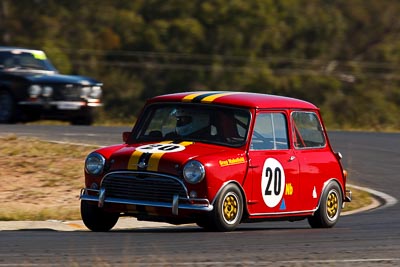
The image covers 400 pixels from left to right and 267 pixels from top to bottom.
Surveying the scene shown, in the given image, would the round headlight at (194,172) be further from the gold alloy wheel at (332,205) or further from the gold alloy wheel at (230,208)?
the gold alloy wheel at (332,205)

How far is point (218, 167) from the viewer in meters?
11.2

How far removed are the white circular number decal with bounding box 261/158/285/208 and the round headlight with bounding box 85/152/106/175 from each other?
63.7 inches

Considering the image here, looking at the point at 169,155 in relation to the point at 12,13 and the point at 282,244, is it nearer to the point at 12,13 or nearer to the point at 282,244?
the point at 282,244

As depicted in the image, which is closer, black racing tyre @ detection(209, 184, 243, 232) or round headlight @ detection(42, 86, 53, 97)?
black racing tyre @ detection(209, 184, 243, 232)

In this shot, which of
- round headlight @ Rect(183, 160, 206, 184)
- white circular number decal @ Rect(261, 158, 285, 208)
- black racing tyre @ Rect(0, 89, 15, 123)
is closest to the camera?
round headlight @ Rect(183, 160, 206, 184)

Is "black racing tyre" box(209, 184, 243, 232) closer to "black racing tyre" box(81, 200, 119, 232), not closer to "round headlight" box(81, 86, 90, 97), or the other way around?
"black racing tyre" box(81, 200, 119, 232)

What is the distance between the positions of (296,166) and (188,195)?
5.57ft

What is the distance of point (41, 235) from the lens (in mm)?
11055

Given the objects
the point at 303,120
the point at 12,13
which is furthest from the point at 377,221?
the point at 12,13

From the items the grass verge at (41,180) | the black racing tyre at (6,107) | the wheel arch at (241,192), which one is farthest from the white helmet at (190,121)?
the black racing tyre at (6,107)

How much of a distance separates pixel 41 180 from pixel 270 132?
4.39 metres

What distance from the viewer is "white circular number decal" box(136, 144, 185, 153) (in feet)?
37.1

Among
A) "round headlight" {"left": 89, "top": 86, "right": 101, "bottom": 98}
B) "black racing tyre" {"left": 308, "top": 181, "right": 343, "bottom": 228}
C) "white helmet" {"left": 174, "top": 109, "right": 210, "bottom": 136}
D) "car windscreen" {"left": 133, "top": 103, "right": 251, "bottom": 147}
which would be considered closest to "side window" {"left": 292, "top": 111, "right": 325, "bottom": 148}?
"black racing tyre" {"left": 308, "top": 181, "right": 343, "bottom": 228}

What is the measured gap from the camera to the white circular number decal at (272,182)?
11.8 metres
